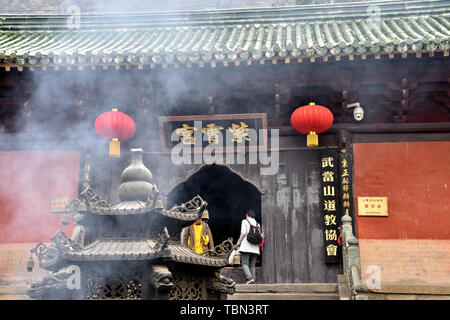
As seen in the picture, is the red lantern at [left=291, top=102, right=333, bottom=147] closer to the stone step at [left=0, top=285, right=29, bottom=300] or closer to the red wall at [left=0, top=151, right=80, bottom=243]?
the red wall at [left=0, top=151, right=80, bottom=243]

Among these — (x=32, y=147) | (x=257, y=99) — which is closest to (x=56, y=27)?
(x=32, y=147)

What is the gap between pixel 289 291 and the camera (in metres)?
8.12

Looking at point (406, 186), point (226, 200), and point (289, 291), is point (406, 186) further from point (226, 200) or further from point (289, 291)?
point (226, 200)

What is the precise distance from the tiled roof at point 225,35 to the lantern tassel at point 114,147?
1.33 meters

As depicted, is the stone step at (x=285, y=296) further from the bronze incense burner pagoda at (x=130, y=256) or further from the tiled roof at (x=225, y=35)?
the tiled roof at (x=225, y=35)

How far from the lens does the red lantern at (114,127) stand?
895 cm

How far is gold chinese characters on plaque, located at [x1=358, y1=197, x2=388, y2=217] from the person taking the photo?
A: 8828mm

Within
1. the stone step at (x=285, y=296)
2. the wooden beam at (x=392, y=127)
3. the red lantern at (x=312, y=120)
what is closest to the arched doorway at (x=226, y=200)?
the wooden beam at (x=392, y=127)

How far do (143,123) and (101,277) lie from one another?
18.6 feet

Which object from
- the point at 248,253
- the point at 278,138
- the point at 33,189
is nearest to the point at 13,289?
the point at 33,189

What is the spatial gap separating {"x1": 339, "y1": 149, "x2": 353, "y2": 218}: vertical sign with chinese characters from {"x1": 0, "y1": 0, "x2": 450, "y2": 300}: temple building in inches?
0.9

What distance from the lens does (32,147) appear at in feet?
32.2

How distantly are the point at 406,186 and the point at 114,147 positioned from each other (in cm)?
497

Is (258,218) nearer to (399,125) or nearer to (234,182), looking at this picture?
(234,182)
